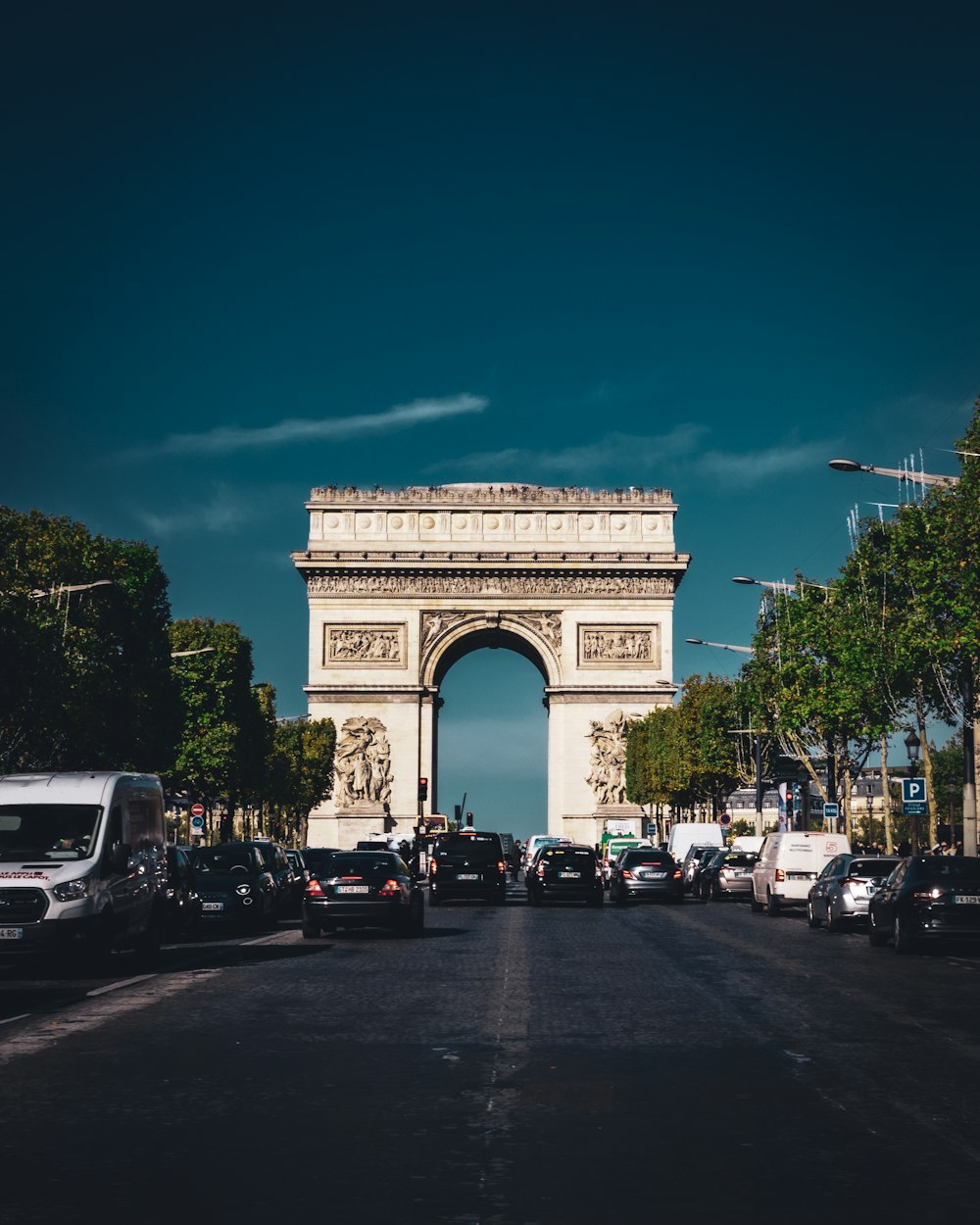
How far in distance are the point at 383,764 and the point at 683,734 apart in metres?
14.4

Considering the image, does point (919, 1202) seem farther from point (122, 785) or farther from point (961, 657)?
point (961, 657)

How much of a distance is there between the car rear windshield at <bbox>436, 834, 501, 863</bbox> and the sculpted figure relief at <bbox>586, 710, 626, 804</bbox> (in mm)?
40208

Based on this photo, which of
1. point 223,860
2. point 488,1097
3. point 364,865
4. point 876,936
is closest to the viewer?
point 488,1097

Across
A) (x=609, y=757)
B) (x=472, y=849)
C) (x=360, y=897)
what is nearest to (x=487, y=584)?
(x=609, y=757)

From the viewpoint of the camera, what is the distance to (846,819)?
188 ft

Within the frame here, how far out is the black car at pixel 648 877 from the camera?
4669 cm

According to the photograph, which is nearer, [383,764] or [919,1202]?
[919,1202]

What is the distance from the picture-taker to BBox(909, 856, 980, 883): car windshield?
25203 mm

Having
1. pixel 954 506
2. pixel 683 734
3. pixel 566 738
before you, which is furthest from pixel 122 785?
pixel 566 738

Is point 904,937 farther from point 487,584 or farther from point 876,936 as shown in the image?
point 487,584

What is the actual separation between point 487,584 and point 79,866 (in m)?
65.7

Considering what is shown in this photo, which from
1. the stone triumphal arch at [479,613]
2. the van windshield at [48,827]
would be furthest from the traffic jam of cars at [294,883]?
the stone triumphal arch at [479,613]

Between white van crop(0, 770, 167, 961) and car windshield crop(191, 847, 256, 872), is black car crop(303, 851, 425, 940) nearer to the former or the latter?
white van crop(0, 770, 167, 961)

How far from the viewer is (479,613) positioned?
278ft
